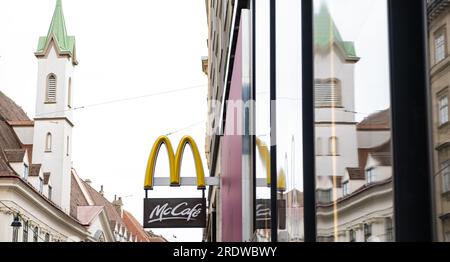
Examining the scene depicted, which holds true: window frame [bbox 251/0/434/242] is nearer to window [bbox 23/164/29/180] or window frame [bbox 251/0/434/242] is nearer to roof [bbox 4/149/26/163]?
roof [bbox 4/149/26/163]

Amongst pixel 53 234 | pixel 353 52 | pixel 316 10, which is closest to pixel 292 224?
pixel 316 10

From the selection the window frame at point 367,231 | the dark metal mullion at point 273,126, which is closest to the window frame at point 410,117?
the window frame at point 367,231

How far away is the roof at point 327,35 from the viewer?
9.68 ft

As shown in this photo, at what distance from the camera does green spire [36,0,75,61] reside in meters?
25.2

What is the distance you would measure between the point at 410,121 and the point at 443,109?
139mm

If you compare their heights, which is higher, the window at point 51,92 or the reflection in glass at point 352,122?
the window at point 51,92

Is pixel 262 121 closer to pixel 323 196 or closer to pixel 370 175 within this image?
pixel 323 196

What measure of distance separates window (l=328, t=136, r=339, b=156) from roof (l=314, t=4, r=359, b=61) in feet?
0.99

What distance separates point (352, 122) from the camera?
2865mm

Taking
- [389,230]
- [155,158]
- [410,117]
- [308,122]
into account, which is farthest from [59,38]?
[410,117]

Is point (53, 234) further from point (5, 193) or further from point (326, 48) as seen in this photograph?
point (326, 48)

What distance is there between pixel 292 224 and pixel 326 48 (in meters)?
1.26

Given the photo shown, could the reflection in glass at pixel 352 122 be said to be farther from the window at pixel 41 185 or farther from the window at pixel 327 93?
the window at pixel 41 185

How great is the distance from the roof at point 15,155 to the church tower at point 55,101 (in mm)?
418
